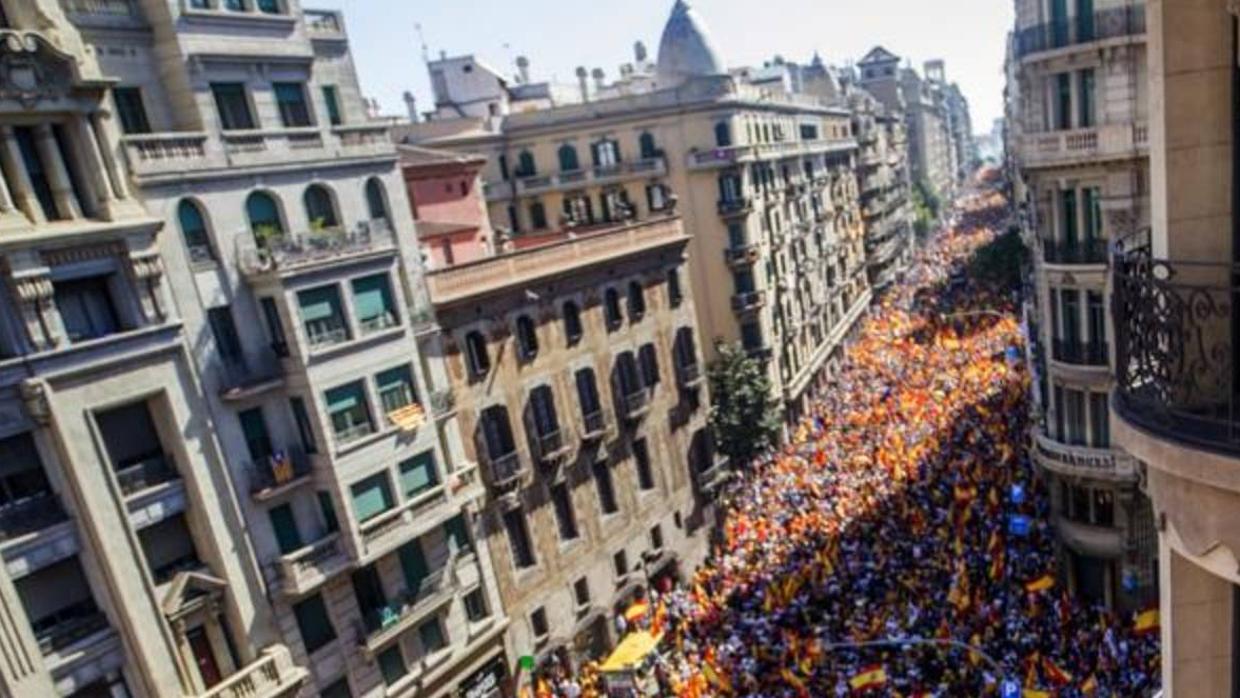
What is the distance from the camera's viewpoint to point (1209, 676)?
632 centimetres

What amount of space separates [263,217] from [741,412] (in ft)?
94.3

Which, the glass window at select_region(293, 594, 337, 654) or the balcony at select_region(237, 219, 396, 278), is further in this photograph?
the glass window at select_region(293, 594, 337, 654)

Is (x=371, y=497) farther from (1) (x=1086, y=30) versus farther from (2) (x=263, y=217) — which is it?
(1) (x=1086, y=30)

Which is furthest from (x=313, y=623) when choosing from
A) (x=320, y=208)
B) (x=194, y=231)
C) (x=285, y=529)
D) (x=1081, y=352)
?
(x=1081, y=352)

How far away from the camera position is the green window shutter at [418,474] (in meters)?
26.9

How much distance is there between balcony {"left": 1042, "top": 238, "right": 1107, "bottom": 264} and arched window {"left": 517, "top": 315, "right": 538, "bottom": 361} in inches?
687

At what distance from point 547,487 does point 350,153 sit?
542 inches

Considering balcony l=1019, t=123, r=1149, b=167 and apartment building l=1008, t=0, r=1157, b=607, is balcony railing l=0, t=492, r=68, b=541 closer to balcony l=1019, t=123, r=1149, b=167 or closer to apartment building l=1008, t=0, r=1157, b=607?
apartment building l=1008, t=0, r=1157, b=607

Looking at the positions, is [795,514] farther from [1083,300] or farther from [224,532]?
[224,532]

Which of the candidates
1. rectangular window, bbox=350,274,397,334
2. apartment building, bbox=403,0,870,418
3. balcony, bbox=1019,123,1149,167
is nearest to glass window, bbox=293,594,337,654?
rectangular window, bbox=350,274,397,334

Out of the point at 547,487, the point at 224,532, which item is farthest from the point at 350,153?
the point at 547,487

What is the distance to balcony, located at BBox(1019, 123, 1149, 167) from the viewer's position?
962 inches

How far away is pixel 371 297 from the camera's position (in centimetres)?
2597

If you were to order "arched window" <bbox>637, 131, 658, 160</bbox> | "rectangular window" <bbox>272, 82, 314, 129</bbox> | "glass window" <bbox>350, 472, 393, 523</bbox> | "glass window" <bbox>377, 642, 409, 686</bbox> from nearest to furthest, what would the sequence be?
"rectangular window" <bbox>272, 82, 314, 129</bbox> < "glass window" <bbox>350, 472, 393, 523</bbox> < "glass window" <bbox>377, 642, 409, 686</bbox> < "arched window" <bbox>637, 131, 658, 160</bbox>
